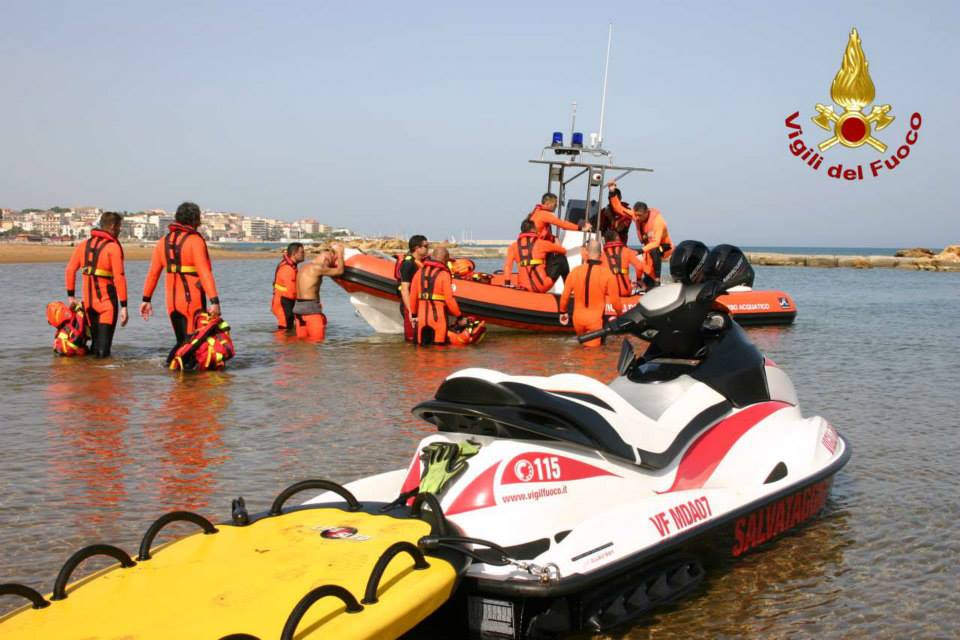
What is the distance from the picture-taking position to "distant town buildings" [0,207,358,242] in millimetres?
129212

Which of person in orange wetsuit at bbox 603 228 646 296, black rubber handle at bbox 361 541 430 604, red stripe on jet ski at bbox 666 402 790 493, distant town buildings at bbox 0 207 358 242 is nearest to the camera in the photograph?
black rubber handle at bbox 361 541 430 604

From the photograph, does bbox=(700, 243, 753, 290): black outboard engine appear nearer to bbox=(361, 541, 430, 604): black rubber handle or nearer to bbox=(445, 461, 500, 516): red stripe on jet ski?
bbox=(445, 461, 500, 516): red stripe on jet ski

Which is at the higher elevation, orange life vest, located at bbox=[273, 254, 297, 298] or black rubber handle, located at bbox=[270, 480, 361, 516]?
orange life vest, located at bbox=[273, 254, 297, 298]

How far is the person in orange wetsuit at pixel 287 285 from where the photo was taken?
12867 mm

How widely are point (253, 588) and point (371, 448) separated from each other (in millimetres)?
3361

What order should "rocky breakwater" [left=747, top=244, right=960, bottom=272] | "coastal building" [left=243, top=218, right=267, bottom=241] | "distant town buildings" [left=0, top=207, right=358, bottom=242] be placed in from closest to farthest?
"rocky breakwater" [left=747, top=244, right=960, bottom=272]
"distant town buildings" [left=0, top=207, right=358, bottom=242]
"coastal building" [left=243, top=218, right=267, bottom=241]

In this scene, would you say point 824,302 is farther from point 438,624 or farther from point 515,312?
point 438,624

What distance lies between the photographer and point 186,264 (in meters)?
9.05

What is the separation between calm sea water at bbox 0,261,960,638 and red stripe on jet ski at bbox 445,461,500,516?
0.74 metres

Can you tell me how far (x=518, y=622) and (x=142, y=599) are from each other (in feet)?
3.93

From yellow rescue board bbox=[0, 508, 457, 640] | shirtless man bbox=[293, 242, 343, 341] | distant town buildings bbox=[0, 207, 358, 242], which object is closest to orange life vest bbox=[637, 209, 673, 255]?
shirtless man bbox=[293, 242, 343, 341]

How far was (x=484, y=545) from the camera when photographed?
304 centimetres

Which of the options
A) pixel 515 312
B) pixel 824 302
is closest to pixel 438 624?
pixel 515 312

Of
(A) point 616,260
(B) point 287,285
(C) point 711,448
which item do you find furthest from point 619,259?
(C) point 711,448
